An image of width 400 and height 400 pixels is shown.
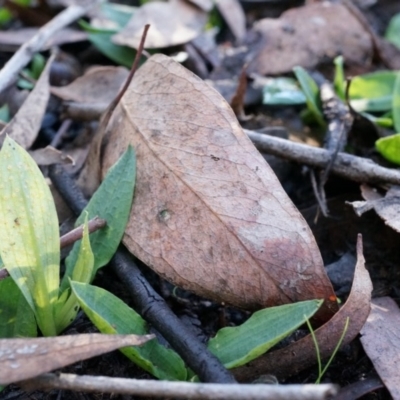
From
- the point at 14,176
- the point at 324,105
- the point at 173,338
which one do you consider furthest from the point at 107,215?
the point at 324,105

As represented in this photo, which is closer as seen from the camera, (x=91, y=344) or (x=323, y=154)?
(x=91, y=344)

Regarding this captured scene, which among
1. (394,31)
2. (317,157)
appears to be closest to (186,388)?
(317,157)

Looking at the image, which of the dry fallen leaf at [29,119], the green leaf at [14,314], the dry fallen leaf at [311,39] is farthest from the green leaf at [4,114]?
the dry fallen leaf at [311,39]

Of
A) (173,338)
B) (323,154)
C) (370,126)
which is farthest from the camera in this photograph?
(370,126)

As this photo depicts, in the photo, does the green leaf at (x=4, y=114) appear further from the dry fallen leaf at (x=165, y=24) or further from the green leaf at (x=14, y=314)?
the green leaf at (x=14, y=314)

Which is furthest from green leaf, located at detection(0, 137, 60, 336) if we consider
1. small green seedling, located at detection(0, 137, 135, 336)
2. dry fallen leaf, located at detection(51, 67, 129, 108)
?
dry fallen leaf, located at detection(51, 67, 129, 108)

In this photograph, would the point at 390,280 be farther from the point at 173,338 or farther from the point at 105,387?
the point at 105,387
